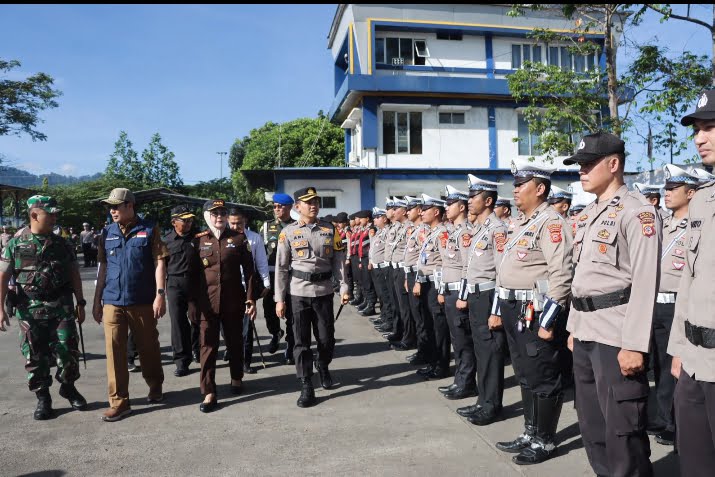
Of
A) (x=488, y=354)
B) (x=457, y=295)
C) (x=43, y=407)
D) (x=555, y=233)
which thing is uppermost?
(x=555, y=233)

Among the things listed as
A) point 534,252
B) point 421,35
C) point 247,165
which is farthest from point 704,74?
point 247,165

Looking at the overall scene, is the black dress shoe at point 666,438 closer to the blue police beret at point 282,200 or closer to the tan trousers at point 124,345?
the tan trousers at point 124,345

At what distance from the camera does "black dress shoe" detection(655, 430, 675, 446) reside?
4.32 metres

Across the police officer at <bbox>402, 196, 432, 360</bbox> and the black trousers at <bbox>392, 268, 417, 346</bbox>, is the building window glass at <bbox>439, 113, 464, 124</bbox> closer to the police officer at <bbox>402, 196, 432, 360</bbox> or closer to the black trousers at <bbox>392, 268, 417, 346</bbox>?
the police officer at <bbox>402, 196, 432, 360</bbox>

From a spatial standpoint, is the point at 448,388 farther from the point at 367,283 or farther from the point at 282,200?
the point at 367,283

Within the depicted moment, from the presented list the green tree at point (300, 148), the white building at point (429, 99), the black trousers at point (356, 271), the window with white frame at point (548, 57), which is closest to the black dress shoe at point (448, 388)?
the black trousers at point (356, 271)

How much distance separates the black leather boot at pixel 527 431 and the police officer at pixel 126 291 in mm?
3418

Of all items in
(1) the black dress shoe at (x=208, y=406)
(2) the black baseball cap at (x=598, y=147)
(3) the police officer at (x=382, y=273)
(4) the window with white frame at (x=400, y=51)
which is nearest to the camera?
(2) the black baseball cap at (x=598, y=147)

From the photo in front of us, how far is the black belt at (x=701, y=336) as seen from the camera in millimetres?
2406

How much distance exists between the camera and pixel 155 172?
129ft

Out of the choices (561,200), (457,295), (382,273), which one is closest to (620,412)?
(457,295)

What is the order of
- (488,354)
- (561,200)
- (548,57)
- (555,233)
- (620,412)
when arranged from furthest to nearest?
(548,57)
(561,200)
(488,354)
(555,233)
(620,412)

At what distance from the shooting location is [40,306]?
5289 mm

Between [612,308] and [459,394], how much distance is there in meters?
2.69
